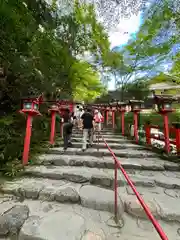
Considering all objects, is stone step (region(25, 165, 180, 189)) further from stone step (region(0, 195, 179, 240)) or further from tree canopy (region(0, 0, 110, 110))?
tree canopy (region(0, 0, 110, 110))

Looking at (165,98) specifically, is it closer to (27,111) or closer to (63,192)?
(63,192)

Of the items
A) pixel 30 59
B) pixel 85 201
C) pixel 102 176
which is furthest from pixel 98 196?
pixel 30 59

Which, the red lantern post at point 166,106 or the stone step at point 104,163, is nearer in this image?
the stone step at point 104,163

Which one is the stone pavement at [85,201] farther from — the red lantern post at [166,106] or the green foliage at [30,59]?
the green foliage at [30,59]

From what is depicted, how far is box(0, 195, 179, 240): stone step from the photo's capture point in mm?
1951

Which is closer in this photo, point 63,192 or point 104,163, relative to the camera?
point 63,192

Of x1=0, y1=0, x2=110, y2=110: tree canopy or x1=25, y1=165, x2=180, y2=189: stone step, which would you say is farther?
x1=0, y1=0, x2=110, y2=110: tree canopy

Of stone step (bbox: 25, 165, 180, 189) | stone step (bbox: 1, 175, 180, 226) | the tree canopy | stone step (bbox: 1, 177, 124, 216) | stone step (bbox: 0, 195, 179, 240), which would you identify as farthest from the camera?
Answer: the tree canopy

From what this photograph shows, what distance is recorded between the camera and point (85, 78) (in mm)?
9281

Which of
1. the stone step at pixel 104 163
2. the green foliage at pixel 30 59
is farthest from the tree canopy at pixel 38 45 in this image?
the stone step at pixel 104 163

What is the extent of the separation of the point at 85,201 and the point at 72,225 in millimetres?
582

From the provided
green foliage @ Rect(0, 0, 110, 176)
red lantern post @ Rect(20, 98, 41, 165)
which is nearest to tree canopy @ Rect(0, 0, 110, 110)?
green foliage @ Rect(0, 0, 110, 176)

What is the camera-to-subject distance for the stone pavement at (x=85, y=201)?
204cm

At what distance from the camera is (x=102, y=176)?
343 cm
